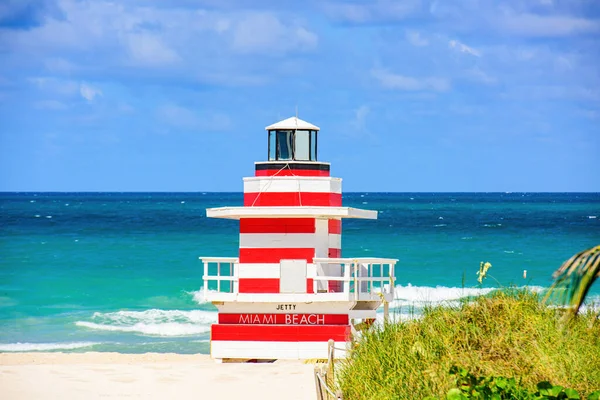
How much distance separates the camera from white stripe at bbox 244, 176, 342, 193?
17.4 metres

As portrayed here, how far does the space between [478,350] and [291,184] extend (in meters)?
6.02

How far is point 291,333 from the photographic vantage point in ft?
56.2

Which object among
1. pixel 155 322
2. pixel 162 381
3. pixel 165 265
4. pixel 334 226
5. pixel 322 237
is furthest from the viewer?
pixel 165 265

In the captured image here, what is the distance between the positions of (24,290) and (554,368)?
92.4 ft

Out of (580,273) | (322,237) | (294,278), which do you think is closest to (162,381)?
(294,278)

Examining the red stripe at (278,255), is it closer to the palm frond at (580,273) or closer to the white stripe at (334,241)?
the white stripe at (334,241)

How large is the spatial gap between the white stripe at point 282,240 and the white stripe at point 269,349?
4.80 ft

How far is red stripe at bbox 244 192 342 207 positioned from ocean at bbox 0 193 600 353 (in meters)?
1.88

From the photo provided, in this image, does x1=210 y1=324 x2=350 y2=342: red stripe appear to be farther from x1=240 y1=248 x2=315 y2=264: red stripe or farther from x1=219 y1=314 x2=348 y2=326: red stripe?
x1=240 y1=248 x2=315 y2=264: red stripe

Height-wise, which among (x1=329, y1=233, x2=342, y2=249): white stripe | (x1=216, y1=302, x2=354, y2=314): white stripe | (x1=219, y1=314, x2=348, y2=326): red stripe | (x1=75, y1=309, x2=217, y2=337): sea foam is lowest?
(x1=75, y1=309, x2=217, y2=337): sea foam

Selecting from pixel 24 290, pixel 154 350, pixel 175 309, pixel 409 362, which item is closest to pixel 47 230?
pixel 24 290

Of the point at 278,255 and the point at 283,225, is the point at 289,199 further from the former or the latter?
the point at 278,255

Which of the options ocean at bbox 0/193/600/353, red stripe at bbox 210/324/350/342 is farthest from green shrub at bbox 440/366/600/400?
red stripe at bbox 210/324/350/342

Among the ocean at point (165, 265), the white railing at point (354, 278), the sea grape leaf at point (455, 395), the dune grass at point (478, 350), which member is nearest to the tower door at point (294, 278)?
the white railing at point (354, 278)
